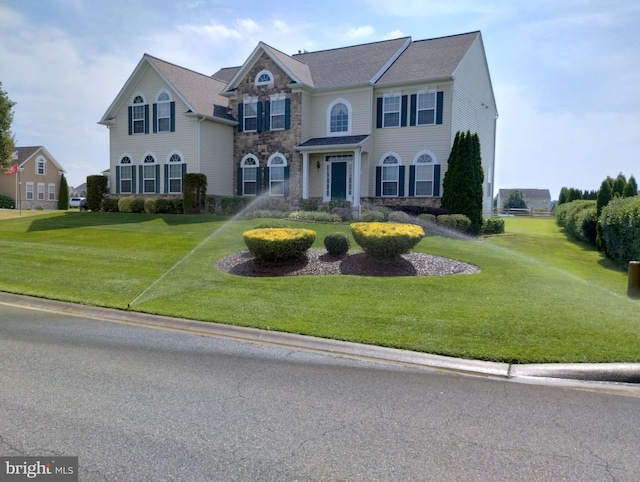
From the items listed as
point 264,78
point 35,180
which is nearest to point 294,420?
point 264,78

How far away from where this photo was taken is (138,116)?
30.2 metres

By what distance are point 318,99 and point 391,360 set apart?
23362mm

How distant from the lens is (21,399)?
5039mm

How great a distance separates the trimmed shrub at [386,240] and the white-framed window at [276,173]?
15.6 metres

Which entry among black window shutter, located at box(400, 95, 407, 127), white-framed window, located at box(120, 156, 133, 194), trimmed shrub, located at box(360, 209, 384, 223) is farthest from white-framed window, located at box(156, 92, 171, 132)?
trimmed shrub, located at box(360, 209, 384, 223)

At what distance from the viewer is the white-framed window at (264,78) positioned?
27.8 m

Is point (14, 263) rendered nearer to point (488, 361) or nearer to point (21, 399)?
point (21, 399)

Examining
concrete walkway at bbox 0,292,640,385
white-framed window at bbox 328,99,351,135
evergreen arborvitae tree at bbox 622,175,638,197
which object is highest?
white-framed window at bbox 328,99,351,135

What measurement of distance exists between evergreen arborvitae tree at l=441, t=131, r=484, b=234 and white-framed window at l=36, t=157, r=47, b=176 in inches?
2068

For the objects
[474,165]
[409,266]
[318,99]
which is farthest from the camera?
[318,99]

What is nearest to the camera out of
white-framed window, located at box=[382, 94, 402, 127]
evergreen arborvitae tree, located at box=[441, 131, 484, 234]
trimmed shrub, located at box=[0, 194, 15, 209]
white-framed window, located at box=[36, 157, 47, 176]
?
evergreen arborvitae tree, located at box=[441, 131, 484, 234]

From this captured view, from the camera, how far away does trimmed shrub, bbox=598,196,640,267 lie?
548 inches

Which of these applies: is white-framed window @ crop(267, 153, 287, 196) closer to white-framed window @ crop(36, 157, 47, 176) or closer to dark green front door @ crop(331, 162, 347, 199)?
dark green front door @ crop(331, 162, 347, 199)

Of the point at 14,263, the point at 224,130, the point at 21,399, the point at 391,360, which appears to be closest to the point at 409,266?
the point at 391,360
